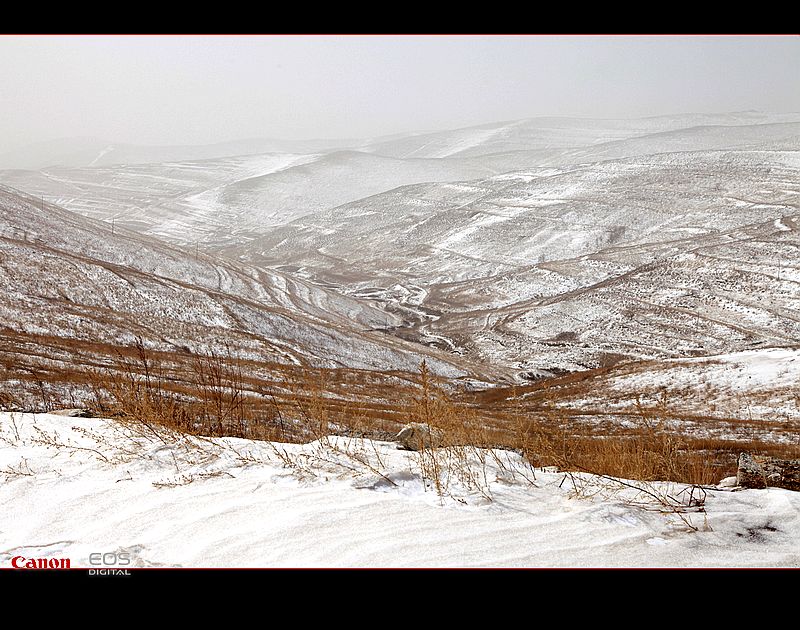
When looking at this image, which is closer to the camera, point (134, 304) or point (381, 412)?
point (381, 412)

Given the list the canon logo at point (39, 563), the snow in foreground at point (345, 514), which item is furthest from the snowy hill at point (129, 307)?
the canon logo at point (39, 563)

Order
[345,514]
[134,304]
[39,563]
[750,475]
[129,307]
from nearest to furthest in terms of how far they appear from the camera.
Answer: [39,563] < [345,514] < [750,475] < [129,307] < [134,304]

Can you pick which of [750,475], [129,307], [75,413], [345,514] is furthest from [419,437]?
[129,307]

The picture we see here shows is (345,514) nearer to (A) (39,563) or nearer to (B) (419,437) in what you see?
(A) (39,563)

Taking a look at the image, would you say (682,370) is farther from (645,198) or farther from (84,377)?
(645,198)

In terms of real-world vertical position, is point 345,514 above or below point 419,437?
above

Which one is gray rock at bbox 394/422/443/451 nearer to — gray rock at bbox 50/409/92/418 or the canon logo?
the canon logo
